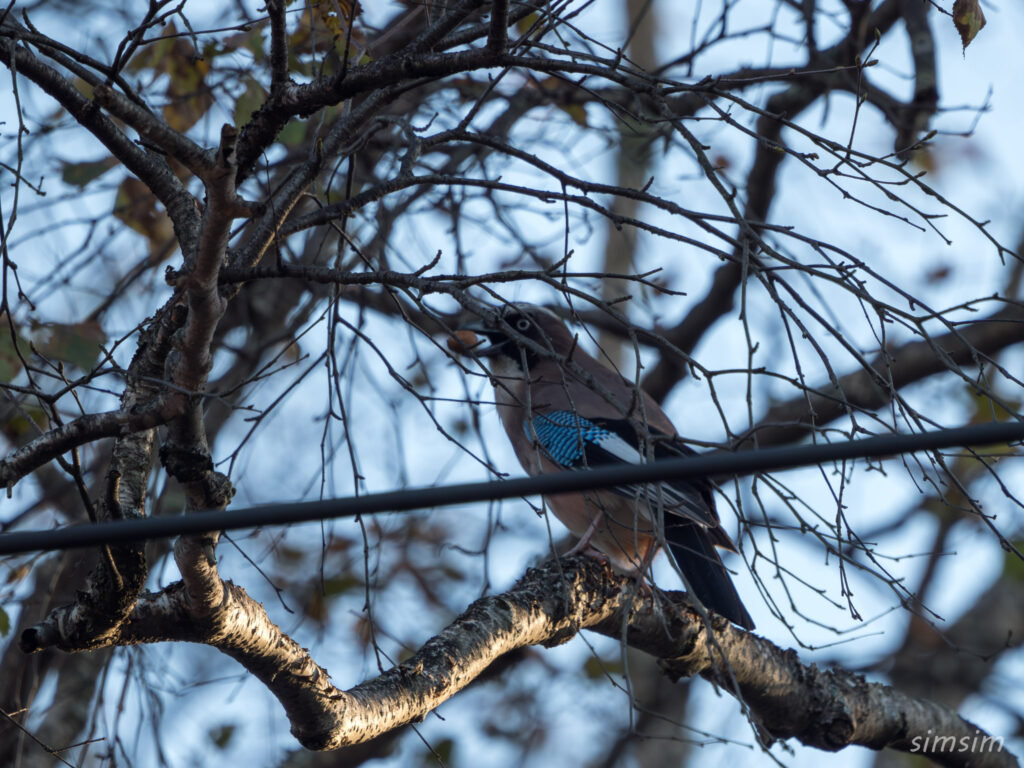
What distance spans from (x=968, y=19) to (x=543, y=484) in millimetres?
1776

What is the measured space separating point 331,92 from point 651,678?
6551 millimetres

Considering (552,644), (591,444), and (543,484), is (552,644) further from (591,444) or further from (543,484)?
(543,484)

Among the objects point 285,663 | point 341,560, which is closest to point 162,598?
point 285,663

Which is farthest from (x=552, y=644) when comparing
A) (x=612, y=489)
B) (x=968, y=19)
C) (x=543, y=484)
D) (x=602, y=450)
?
(x=968, y=19)

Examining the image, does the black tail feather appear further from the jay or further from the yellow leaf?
the yellow leaf

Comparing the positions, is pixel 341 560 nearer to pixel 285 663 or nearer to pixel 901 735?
pixel 901 735

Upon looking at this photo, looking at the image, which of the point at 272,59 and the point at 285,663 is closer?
the point at 272,59

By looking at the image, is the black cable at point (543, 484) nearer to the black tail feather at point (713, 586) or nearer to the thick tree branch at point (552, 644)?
the thick tree branch at point (552, 644)

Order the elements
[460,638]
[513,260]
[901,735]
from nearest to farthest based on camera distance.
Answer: [460,638]
[901,735]
[513,260]

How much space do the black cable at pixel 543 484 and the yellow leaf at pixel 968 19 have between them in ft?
4.40

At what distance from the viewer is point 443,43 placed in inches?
118

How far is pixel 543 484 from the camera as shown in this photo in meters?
1.94

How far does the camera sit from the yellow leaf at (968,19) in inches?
110

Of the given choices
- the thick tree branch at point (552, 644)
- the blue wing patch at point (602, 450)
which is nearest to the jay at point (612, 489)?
the blue wing patch at point (602, 450)
